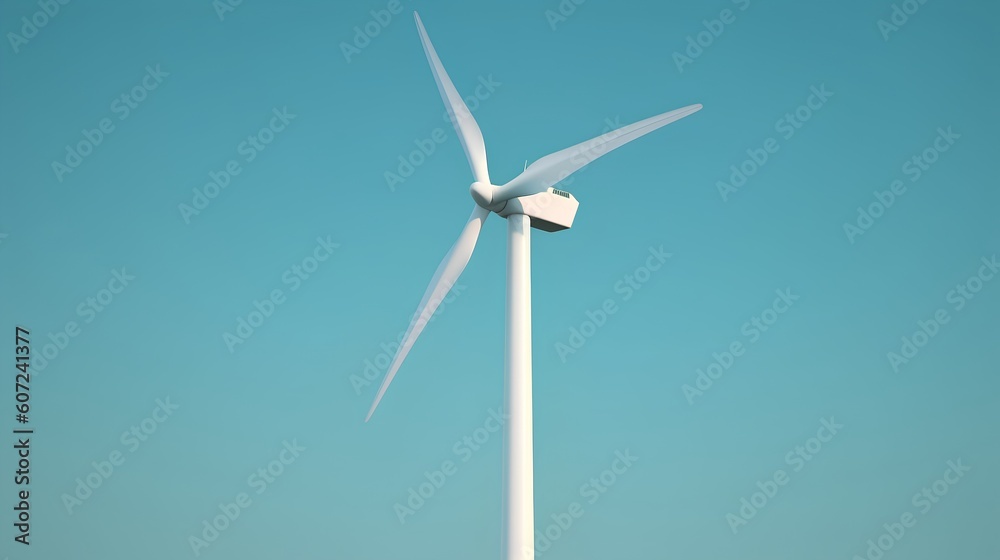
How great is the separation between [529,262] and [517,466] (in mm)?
5727

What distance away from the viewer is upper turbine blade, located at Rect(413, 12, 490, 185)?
94.1ft

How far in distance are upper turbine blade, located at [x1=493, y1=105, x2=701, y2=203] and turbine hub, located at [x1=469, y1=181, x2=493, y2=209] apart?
112cm

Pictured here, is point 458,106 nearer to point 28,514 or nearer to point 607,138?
point 607,138

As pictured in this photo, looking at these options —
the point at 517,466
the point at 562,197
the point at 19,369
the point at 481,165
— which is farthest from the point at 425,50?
the point at 19,369

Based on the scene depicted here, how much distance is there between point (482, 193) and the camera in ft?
90.8

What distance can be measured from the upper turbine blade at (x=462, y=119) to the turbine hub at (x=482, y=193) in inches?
14.1

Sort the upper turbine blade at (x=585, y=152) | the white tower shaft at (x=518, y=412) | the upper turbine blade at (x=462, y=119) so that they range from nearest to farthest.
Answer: the white tower shaft at (x=518, y=412) → the upper turbine blade at (x=585, y=152) → the upper turbine blade at (x=462, y=119)

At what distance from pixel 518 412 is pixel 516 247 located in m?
4.72

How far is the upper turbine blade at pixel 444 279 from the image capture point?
27.8 metres

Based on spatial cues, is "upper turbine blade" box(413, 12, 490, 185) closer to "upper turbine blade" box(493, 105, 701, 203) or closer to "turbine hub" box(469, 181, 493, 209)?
"turbine hub" box(469, 181, 493, 209)

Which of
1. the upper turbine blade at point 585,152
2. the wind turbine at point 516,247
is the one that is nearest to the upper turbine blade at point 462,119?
the wind turbine at point 516,247

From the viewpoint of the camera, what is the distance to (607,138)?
2681 cm

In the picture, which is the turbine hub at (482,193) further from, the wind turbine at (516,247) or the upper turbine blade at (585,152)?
the upper turbine blade at (585,152)

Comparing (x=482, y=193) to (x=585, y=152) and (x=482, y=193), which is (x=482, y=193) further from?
(x=585, y=152)
